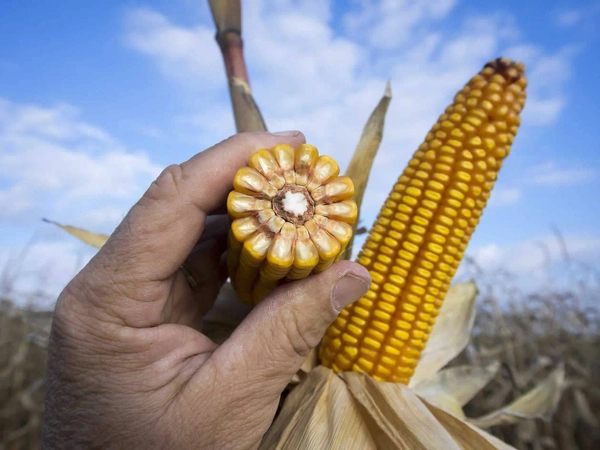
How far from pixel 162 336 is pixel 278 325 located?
13.4 inches

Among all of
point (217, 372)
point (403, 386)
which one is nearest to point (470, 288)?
point (403, 386)

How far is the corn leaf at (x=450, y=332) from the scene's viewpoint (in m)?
2.09

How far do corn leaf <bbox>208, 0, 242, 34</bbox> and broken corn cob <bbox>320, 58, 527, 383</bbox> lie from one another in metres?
1.33

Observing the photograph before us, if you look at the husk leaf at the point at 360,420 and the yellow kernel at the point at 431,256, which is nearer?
the husk leaf at the point at 360,420

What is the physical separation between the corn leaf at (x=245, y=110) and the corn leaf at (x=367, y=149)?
47cm

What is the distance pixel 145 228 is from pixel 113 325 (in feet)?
0.93

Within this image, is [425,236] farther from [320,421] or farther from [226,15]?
[226,15]

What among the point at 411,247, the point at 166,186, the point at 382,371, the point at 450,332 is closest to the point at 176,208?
the point at 166,186

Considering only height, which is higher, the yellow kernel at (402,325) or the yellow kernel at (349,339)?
the yellow kernel at (402,325)

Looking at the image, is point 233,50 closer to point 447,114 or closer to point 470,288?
point 447,114

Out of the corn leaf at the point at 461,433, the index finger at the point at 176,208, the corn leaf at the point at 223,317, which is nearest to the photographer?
the index finger at the point at 176,208

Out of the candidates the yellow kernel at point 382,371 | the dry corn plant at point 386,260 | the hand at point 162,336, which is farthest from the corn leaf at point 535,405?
the hand at point 162,336

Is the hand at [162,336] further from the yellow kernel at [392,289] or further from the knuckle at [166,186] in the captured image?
the yellow kernel at [392,289]

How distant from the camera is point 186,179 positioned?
1264mm
